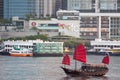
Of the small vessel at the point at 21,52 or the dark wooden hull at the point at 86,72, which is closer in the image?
the dark wooden hull at the point at 86,72

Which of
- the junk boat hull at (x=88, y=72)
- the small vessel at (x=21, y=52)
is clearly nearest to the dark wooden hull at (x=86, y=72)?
the junk boat hull at (x=88, y=72)

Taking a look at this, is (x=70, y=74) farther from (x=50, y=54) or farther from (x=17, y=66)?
(x=50, y=54)

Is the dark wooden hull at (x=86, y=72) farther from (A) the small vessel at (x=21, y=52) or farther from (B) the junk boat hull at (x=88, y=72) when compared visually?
(A) the small vessel at (x=21, y=52)

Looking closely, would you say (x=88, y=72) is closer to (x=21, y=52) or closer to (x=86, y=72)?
(x=86, y=72)

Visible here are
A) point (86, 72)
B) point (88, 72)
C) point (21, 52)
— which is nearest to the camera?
point (86, 72)

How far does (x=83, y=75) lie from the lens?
4326 inches

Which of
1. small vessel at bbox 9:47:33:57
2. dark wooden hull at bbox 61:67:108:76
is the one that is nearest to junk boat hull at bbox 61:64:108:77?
dark wooden hull at bbox 61:67:108:76

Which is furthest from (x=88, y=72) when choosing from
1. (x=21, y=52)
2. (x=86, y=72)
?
(x=21, y=52)

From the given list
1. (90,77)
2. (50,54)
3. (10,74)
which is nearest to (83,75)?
(90,77)

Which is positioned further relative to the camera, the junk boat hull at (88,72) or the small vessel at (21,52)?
the small vessel at (21,52)

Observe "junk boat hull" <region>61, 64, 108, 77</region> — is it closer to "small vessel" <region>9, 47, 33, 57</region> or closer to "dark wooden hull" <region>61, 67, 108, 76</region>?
"dark wooden hull" <region>61, 67, 108, 76</region>

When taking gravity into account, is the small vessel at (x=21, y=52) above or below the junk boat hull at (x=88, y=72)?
below

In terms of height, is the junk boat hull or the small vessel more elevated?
the junk boat hull

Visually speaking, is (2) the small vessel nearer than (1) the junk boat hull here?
No
